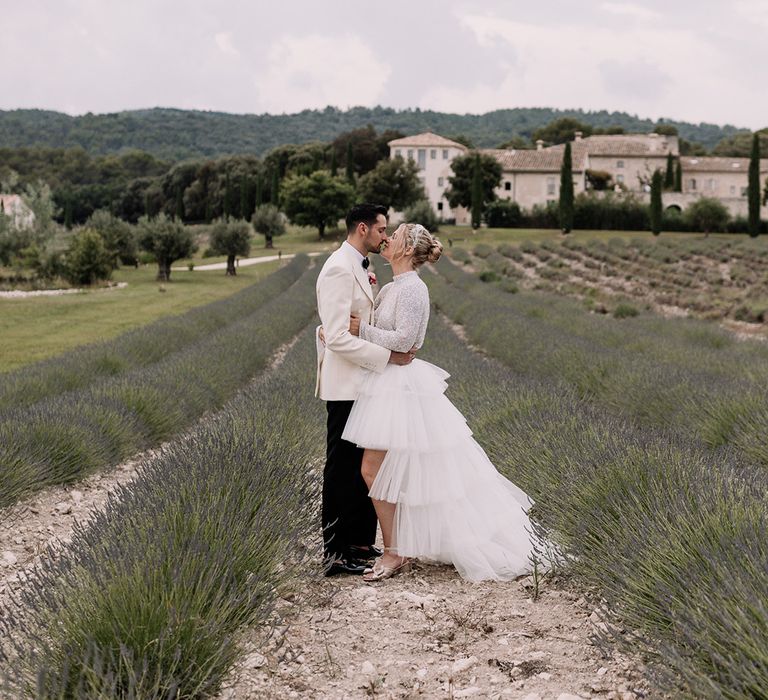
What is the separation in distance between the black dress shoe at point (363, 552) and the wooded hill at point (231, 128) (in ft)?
422

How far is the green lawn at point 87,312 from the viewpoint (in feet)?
46.4

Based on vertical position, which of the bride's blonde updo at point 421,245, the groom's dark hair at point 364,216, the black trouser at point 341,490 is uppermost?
the groom's dark hair at point 364,216

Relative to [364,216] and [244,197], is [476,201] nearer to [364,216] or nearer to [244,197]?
[244,197]

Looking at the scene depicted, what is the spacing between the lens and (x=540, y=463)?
447 cm

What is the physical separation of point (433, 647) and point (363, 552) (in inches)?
43.4

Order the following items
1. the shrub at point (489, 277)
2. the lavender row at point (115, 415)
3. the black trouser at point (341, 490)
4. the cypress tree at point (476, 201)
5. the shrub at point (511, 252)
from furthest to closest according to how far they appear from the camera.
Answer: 1. the cypress tree at point (476, 201)
2. the shrub at point (511, 252)
3. the shrub at point (489, 277)
4. the lavender row at point (115, 415)
5. the black trouser at point (341, 490)

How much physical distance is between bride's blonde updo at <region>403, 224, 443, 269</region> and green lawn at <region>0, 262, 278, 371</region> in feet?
30.4

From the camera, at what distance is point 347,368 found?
3.95 metres

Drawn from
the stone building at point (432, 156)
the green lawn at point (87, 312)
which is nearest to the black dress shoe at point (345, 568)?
the green lawn at point (87, 312)

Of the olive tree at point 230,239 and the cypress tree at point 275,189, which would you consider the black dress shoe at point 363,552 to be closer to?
the olive tree at point 230,239

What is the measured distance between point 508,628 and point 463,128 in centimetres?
17129

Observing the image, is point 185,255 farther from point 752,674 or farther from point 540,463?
point 752,674

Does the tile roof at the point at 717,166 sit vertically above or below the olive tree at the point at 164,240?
above

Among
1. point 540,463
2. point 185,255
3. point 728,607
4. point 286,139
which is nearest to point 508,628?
point 728,607
